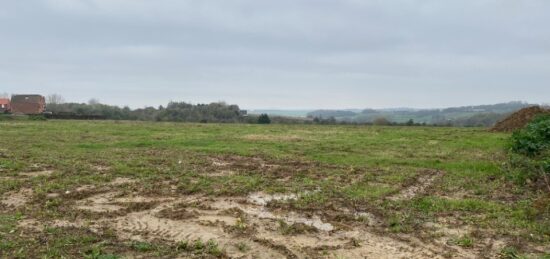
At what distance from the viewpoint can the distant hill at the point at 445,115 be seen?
193 feet

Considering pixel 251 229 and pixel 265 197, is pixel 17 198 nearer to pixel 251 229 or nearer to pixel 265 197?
pixel 265 197

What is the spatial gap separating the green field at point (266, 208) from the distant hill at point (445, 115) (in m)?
45.1

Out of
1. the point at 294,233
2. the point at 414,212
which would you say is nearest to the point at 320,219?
the point at 294,233

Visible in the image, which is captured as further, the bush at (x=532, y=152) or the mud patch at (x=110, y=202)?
the bush at (x=532, y=152)

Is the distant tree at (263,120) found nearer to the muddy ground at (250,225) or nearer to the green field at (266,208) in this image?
the green field at (266,208)

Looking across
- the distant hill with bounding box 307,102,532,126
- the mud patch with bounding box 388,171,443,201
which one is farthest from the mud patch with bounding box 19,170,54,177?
the distant hill with bounding box 307,102,532,126

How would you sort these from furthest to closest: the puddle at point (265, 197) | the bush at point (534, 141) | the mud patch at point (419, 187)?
1. the bush at point (534, 141)
2. the mud patch at point (419, 187)
3. the puddle at point (265, 197)

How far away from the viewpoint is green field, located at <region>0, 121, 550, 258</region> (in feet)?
20.7

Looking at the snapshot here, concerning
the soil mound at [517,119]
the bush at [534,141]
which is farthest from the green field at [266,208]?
the soil mound at [517,119]

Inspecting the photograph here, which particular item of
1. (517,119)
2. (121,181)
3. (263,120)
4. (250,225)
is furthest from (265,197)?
(263,120)

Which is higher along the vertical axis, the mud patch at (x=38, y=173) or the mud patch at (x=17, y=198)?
the mud patch at (x=38, y=173)

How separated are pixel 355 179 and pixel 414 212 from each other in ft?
11.4

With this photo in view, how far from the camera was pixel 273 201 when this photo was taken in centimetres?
916

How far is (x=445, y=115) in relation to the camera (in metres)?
82.2
